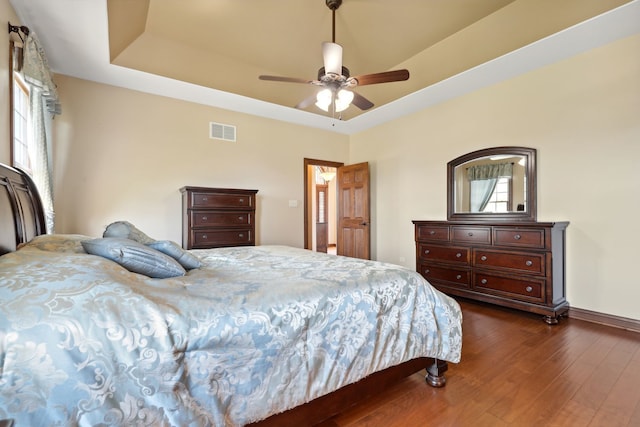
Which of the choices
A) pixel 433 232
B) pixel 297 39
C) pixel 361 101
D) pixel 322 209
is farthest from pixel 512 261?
pixel 322 209

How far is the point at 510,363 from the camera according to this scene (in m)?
2.00

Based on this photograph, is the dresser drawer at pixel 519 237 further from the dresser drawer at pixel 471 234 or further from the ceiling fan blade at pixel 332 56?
the ceiling fan blade at pixel 332 56

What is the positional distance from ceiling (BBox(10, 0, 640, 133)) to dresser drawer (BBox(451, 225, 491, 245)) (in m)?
1.82

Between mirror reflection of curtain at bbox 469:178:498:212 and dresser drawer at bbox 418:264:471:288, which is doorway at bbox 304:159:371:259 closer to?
dresser drawer at bbox 418:264:471:288

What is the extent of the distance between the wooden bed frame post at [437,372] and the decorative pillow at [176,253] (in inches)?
61.0

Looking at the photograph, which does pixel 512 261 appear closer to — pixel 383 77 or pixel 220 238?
pixel 383 77

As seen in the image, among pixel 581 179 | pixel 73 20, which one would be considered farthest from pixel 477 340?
pixel 73 20

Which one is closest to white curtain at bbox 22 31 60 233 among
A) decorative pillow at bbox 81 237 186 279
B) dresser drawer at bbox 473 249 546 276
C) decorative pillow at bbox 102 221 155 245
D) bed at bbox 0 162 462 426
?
bed at bbox 0 162 462 426

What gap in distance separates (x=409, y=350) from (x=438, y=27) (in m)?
3.68

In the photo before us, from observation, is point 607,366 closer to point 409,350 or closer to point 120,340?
point 409,350

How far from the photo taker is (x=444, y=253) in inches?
144

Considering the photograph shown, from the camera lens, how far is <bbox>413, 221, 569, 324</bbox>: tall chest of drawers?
2820 millimetres

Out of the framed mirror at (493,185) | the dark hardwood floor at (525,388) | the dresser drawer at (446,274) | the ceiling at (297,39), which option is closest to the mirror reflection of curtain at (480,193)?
the framed mirror at (493,185)

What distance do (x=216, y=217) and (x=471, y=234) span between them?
319 cm
